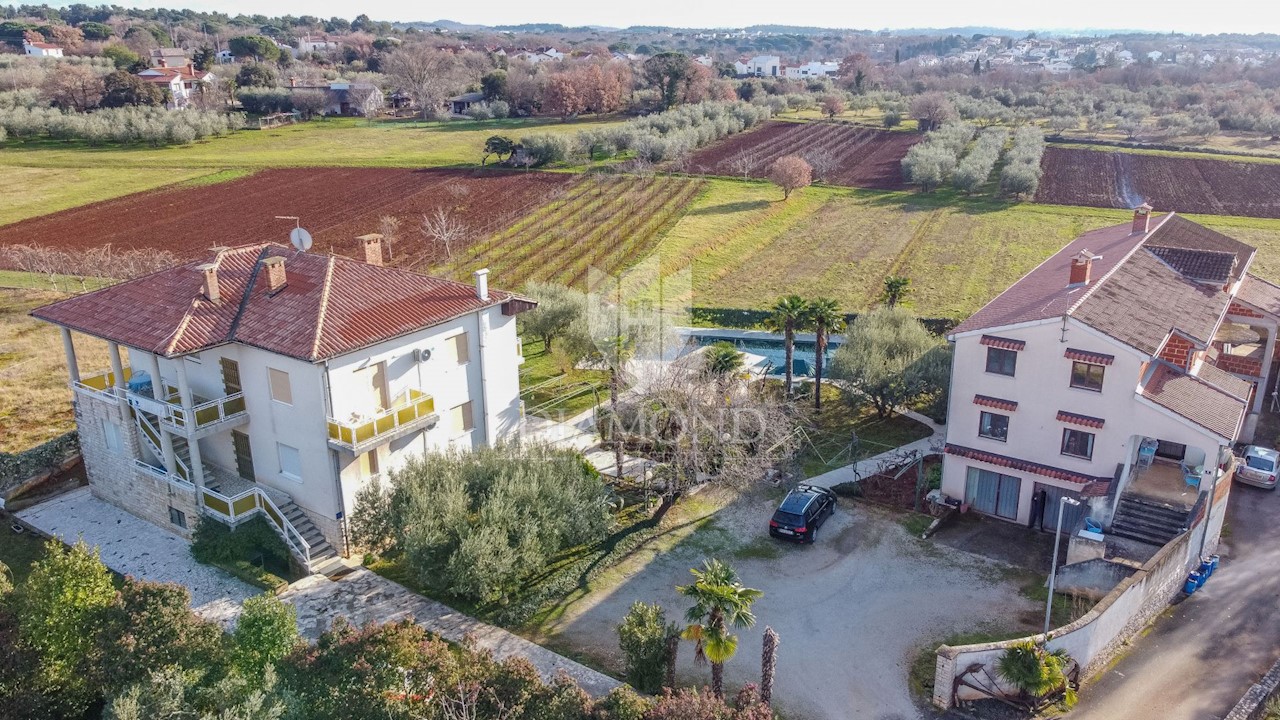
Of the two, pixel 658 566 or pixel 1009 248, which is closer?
pixel 658 566

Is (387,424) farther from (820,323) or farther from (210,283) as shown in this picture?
(820,323)

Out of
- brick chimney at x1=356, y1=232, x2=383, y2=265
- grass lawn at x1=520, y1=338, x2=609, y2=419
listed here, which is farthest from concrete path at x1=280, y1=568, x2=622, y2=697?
grass lawn at x1=520, y1=338, x2=609, y2=419

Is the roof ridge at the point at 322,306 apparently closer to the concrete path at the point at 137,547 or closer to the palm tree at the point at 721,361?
the concrete path at the point at 137,547

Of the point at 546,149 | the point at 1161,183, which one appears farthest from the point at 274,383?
the point at 1161,183

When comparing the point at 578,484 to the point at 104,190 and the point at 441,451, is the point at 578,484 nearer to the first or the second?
the point at 441,451

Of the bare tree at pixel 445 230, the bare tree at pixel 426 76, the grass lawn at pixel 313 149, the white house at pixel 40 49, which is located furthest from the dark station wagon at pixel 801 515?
the white house at pixel 40 49

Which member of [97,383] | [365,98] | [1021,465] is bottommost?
[1021,465]

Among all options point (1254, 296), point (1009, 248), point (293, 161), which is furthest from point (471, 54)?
point (1254, 296)
